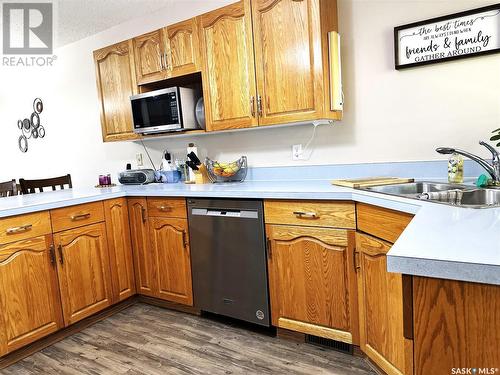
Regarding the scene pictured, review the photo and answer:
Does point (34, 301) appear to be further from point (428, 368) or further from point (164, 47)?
point (428, 368)

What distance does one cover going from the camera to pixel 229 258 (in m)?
2.11

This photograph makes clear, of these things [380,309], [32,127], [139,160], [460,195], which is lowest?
[380,309]

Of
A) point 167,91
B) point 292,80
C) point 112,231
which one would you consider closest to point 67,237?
point 112,231

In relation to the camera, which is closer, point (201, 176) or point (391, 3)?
point (391, 3)

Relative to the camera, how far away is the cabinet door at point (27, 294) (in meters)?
1.87

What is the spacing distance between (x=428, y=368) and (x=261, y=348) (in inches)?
53.6

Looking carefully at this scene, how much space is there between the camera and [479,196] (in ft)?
5.03

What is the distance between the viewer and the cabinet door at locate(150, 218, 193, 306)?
7.57 ft

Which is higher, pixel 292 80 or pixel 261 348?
pixel 292 80

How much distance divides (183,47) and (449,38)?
5.36 feet

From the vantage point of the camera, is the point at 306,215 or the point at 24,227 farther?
the point at 24,227

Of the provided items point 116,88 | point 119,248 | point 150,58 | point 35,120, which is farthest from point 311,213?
point 35,120

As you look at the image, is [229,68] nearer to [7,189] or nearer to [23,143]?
[7,189]

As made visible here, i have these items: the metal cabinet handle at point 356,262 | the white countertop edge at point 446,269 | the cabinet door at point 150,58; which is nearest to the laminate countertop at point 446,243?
the white countertop edge at point 446,269
